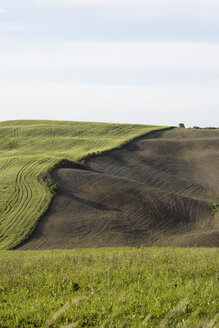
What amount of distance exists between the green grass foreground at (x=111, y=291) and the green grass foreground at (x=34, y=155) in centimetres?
1708

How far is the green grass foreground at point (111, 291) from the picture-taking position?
7.08m

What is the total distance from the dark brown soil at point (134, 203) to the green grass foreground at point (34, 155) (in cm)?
126

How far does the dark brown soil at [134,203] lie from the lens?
28750 millimetres

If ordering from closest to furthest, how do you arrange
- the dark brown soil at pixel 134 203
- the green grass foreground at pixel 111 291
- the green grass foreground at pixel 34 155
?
the green grass foreground at pixel 111 291 < the dark brown soil at pixel 134 203 < the green grass foreground at pixel 34 155

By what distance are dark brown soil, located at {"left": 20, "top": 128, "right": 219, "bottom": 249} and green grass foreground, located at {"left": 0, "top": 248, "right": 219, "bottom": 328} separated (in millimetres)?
16245

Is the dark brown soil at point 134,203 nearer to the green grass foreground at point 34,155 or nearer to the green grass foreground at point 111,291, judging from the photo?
the green grass foreground at point 34,155

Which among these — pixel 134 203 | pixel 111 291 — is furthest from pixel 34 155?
pixel 111 291

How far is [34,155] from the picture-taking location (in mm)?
48062

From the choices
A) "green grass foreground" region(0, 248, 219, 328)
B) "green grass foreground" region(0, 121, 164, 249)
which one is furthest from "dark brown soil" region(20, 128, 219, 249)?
"green grass foreground" region(0, 248, 219, 328)

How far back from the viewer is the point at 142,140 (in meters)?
59.7

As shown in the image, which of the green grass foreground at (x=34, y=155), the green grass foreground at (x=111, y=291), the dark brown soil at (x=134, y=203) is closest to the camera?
the green grass foreground at (x=111, y=291)

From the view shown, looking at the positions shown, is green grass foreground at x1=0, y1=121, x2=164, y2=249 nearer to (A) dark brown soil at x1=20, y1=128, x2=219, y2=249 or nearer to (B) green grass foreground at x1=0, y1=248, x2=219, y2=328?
(A) dark brown soil at x1=20, y1=128, x2=219, y2=249

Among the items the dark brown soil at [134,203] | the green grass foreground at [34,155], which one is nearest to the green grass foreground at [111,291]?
the dark brown soil at [134,203]

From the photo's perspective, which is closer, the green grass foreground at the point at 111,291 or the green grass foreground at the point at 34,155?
the green grass foreground at the point at 111,291
